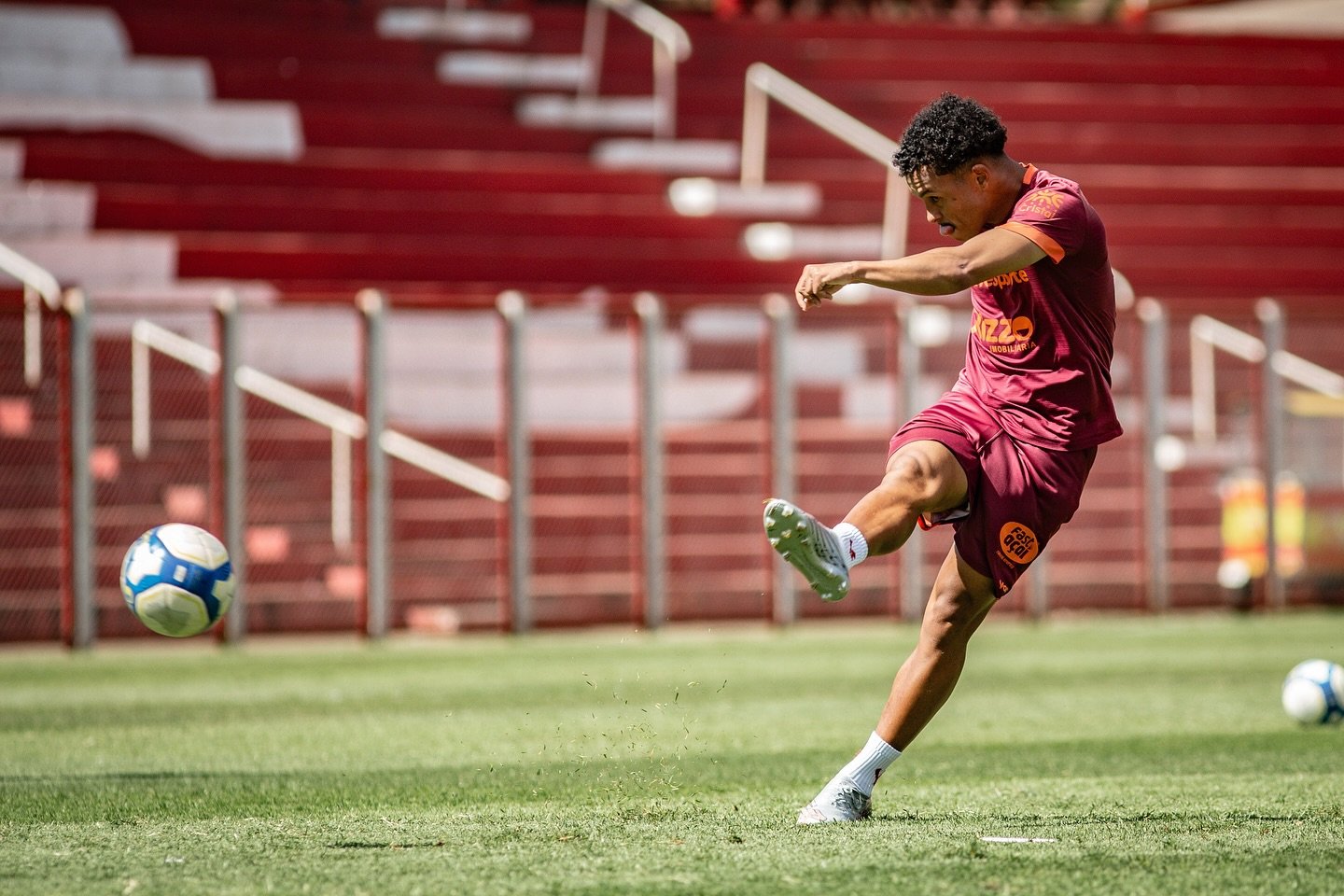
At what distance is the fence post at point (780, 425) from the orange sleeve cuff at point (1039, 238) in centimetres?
896

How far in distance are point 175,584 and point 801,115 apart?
47.2 feet

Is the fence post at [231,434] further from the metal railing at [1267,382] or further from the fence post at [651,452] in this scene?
the metal railing at [1267,382]

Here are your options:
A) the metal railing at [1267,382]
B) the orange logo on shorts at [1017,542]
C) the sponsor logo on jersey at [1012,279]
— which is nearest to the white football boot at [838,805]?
the orange logo on shorts at [1017,542]

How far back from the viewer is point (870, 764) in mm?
A: 5000

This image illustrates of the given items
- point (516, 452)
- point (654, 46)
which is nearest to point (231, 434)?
point (516, 452)

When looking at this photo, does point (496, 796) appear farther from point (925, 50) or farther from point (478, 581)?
point (925, 50)

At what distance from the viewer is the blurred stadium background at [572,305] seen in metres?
13.2

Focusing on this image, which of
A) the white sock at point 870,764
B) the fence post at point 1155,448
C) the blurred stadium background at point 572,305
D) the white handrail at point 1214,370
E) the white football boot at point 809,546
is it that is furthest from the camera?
the white handrail at point 1214,370

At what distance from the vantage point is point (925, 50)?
20.7 metres

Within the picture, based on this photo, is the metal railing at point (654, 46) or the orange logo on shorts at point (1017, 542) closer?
the orange logo on shorts at point (1017, 542)

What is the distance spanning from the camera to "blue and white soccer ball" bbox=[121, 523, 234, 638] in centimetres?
555

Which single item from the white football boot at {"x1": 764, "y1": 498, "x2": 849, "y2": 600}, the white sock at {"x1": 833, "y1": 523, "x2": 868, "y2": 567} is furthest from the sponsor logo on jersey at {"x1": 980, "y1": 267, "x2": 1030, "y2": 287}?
the white football boot at {"x1": 764, "y1": 498, "x2": 849, "y2": 600}

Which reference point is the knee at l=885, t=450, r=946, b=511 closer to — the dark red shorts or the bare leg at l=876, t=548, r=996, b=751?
the dark red shorts

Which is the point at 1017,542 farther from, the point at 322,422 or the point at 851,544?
the point at 322,422
